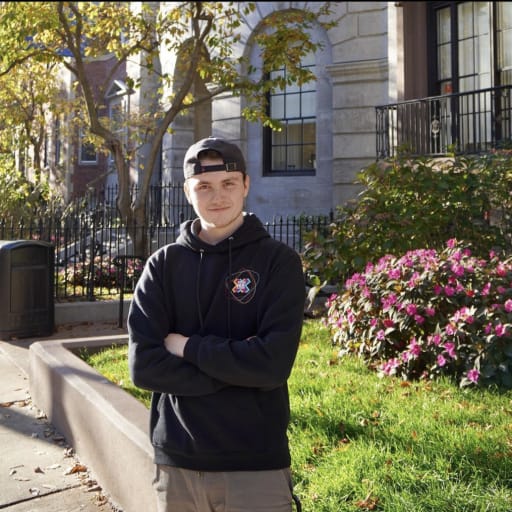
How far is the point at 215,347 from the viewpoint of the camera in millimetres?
2211

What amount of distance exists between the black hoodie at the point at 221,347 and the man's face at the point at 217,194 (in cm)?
8

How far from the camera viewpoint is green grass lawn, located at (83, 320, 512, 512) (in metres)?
3.27

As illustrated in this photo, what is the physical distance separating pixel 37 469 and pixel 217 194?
9.79 feet

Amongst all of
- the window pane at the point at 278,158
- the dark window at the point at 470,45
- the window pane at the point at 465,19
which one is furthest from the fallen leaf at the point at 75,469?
the window pane at the point at 278,158

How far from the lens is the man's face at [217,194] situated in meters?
2.33

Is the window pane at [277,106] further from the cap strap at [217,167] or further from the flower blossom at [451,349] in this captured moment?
the cap strap at [217,167]

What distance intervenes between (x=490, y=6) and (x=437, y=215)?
6.62 m

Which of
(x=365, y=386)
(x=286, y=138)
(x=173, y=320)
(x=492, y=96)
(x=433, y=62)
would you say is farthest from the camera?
(x=286, y=138)

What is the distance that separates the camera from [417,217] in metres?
7.74

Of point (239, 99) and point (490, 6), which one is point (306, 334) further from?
point (239, 99)

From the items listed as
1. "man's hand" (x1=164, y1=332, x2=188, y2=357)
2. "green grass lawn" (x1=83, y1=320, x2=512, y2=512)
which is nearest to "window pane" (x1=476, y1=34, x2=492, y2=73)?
"green grass lawn" (x1=83, y1=320, x2=512, y2=512)

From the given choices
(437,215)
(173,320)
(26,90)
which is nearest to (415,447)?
(173,320)

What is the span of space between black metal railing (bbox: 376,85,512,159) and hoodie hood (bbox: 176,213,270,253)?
9932mm

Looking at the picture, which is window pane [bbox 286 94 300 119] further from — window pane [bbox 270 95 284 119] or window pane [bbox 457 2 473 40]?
window pane [bbox 457 2 473 40]
